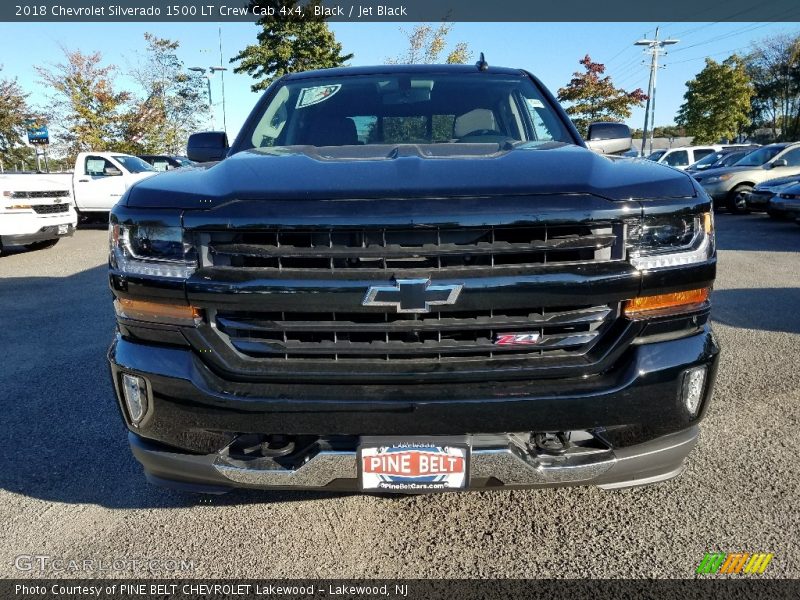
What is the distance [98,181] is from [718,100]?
41181 millimetres

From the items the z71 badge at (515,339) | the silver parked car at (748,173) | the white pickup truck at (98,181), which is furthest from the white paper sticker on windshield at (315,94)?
the silver parked car at (748,173)

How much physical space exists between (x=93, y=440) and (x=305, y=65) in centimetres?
2609

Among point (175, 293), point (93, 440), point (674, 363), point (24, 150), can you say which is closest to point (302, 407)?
point (175, 293)

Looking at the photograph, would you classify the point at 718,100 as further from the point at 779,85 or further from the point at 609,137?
the point at 609,137

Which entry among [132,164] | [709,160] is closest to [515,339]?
[132,164]

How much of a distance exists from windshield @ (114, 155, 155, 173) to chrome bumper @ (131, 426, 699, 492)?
601 inches

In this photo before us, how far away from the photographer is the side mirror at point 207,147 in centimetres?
322

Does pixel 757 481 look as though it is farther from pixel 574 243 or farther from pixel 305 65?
pixel 305 65

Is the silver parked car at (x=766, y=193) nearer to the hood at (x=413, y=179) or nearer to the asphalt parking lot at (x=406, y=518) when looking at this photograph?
the asphalt parking lot at (x=406, y=518)

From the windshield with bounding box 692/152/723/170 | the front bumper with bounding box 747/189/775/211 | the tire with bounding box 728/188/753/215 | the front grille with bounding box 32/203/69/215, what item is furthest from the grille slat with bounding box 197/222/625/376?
the windshield with bounding box 692/152/723/170

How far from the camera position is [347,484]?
6.34 feet

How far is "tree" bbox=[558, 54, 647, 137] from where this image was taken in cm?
3656

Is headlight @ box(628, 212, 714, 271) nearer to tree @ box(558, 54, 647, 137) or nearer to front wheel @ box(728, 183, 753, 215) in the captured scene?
front wheel @ box(728, 183, 753, 215)

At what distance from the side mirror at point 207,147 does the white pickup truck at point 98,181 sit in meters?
12.8
